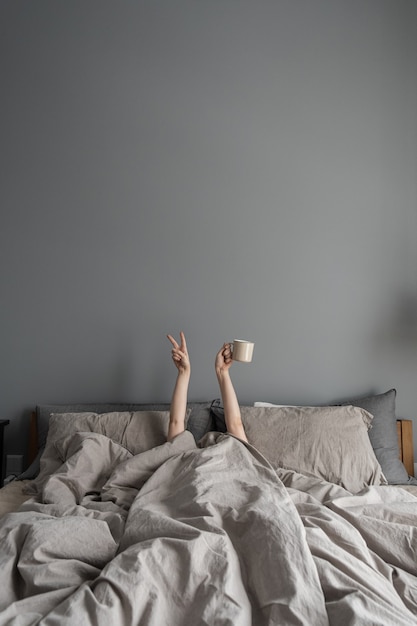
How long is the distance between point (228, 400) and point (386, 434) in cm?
88

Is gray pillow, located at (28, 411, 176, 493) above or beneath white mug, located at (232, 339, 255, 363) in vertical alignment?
beneath

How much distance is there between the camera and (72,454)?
100 inches

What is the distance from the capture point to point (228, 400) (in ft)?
9.41

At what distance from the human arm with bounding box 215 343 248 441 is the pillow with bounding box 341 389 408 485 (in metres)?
0.72

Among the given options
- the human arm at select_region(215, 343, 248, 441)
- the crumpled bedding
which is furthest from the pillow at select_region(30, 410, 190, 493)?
the crumpled bedding

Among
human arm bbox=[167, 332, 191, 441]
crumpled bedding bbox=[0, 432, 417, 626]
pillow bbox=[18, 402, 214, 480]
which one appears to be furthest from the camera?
pillow bbox=[18, 402, 214, 480]

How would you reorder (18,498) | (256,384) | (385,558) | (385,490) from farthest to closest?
(256,384), (18,498), (385,490), (385,558)

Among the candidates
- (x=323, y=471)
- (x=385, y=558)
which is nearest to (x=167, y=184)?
(x=323, y=471)

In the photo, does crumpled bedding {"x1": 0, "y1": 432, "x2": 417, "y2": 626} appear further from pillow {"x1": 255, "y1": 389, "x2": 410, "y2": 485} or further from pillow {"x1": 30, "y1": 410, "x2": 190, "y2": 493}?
pillow {"x1": 255, "y1": 389, "x2": 410, "y2": 485}

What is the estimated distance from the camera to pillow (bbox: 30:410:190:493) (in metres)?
2.80

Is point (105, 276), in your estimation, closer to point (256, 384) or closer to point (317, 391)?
point (256, 384)

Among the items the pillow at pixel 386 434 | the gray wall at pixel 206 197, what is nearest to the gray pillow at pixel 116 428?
the gray wall at pixel 206 197

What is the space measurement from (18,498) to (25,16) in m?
2.81

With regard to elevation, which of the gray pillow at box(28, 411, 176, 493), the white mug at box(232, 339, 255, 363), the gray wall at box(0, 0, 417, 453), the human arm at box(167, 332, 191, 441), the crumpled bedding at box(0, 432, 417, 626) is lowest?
the crumpled bedding at box(0, 432, 417, 626)
